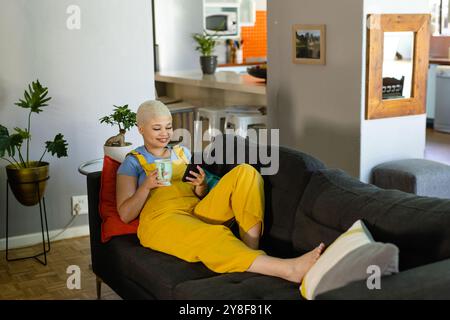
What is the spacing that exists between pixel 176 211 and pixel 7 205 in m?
1.56

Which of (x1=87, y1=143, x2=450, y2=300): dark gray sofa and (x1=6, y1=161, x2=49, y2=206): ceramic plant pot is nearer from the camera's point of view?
(x1=87, y1=143, x2=450, y2=300): dark gray sofa

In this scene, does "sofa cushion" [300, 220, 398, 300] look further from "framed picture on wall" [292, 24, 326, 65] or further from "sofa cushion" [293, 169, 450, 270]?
"framed picture on wall" [292, 24, 326, 65]

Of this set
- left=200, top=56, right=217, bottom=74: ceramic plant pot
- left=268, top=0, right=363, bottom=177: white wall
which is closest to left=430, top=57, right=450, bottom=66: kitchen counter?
left=200, top=56, right=217, bottom=74: ceramic plant pot

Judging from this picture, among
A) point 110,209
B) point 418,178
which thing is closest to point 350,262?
point 110,209

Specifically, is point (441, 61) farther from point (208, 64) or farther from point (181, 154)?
point (181, 154)

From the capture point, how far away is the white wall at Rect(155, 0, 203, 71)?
773 cm

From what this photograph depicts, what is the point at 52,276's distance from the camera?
379 cm

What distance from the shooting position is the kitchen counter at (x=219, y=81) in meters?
5.53

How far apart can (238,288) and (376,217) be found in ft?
1.82

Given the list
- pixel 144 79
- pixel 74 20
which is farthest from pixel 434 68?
pixel 74 20

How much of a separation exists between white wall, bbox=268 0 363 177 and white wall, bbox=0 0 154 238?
1.08 metres

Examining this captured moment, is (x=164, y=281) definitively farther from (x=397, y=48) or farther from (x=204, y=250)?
(x=397, y=48)
